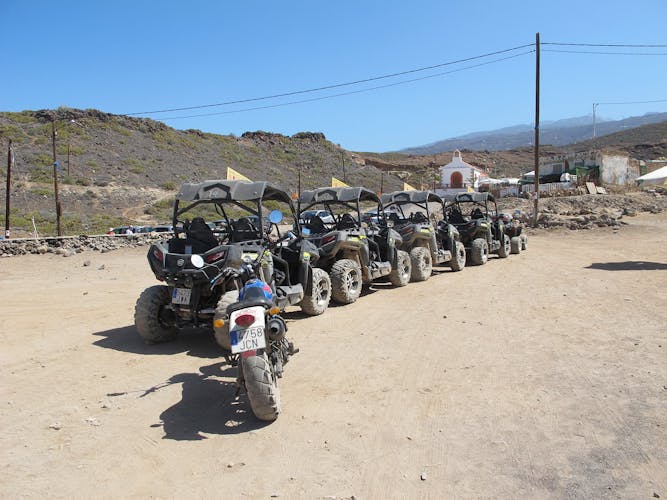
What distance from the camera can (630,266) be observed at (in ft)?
45.2

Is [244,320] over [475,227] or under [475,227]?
under

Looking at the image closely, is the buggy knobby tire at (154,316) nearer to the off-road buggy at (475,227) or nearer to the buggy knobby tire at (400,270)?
the buggy knobby tire at (400,270)

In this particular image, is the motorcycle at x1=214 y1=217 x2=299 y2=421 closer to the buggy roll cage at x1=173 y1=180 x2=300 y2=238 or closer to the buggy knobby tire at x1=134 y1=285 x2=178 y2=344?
the buggy knobby tire at x1=134 y1=285 x2=178 y2=344

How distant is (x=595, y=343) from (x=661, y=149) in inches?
3960

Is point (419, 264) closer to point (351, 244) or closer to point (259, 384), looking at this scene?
point (351, 244)

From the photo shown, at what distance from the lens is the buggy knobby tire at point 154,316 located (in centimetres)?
711

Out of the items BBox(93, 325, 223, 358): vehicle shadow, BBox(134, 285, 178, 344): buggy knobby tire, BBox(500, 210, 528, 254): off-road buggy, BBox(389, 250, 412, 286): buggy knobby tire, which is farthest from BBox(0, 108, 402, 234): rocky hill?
BBox(134, 285, 178, 344): buggy knobby tire

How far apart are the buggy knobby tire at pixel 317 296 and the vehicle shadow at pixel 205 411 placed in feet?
9.50

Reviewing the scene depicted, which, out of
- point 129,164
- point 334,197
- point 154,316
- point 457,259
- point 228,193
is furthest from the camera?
point 129,164

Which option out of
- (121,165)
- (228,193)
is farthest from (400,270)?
(121,165)

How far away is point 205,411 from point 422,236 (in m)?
8.89

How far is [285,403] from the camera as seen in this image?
5.13 meters

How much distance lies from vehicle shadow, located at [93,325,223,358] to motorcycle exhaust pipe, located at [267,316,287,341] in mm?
2039

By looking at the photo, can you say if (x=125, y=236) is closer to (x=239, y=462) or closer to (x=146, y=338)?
(x=146, y=338)
